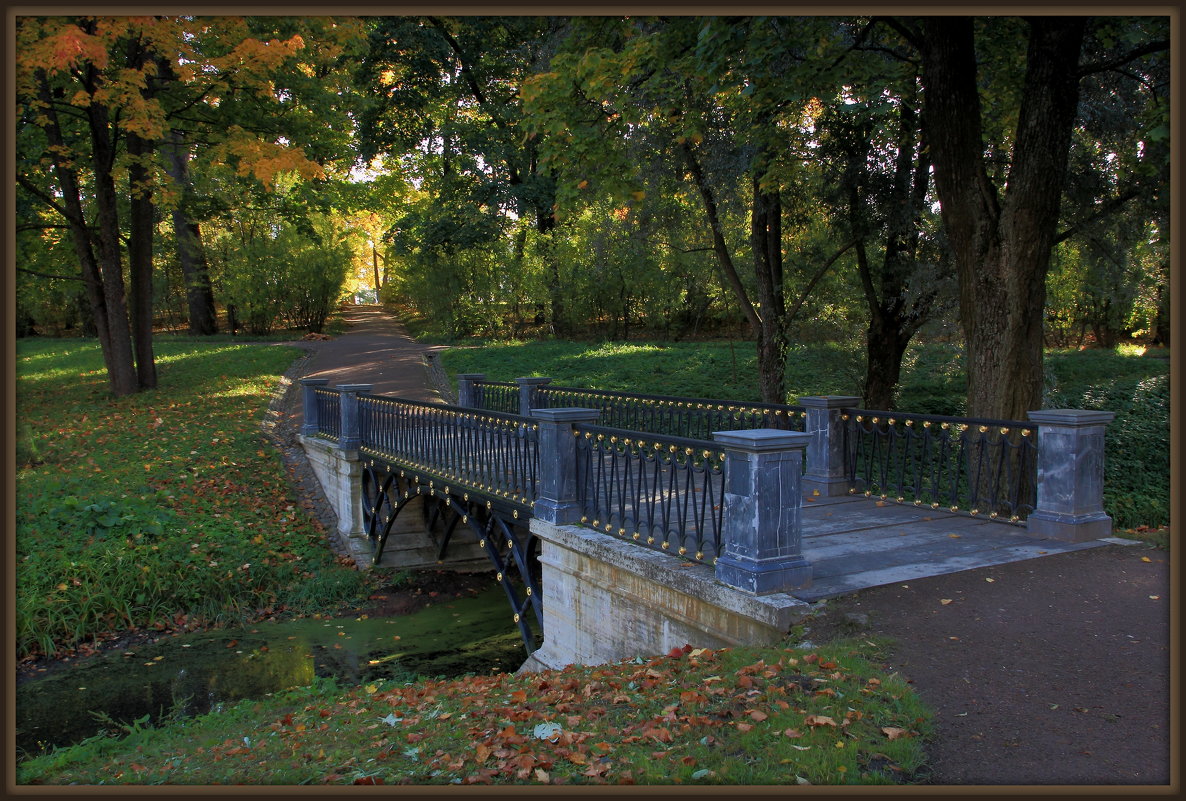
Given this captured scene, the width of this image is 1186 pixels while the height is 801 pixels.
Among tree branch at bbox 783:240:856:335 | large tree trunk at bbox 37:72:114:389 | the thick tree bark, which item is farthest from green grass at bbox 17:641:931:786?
large tree trunk at bbox 37:72:114:389

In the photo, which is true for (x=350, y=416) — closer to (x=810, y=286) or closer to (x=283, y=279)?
(x=810, y=286)

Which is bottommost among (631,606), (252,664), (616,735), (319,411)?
(252,664)

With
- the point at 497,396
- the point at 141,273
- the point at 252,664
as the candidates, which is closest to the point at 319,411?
the point at 497,396

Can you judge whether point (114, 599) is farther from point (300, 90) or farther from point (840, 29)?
point (840, 29)

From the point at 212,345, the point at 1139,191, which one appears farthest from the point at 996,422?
the point at 212,345

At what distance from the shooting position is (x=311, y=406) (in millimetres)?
15867

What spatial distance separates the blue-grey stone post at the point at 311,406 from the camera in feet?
51.6

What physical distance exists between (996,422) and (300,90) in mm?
15170

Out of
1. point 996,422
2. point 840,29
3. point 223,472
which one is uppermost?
point 840,29

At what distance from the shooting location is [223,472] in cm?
1423

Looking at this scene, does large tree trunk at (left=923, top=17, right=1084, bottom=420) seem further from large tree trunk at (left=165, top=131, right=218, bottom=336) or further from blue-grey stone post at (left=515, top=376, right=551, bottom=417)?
large tree trunk at (left=165, top=131, right=218, bottom=336)

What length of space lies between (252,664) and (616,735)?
23.2ft

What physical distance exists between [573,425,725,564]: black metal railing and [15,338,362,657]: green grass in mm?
5610

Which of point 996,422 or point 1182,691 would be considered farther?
point 996,422
